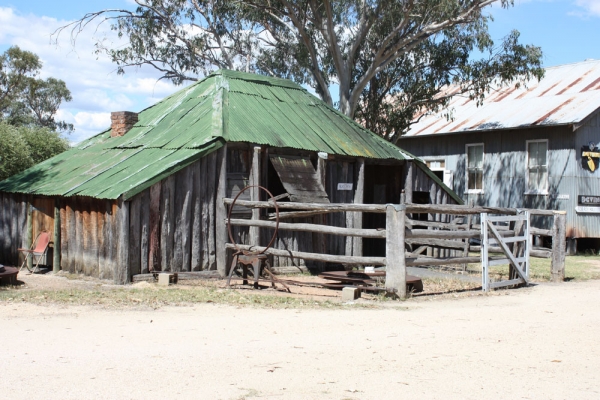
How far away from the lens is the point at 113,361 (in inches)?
256

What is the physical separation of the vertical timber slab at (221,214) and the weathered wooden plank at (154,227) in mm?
1276

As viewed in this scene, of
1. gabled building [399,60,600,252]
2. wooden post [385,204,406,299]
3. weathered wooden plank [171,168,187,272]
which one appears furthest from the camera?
gabled building [399,60,600,252]

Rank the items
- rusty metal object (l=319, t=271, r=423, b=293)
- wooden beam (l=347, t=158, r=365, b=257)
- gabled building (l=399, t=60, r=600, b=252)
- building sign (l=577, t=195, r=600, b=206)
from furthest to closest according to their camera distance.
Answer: gabled building (l=399, t=60, r=600, b=252) < building sign (l=577, t=195, r=600, b=206) < wooden beam (l=347, t=158, r=365, b=257) < rusty metal object (l=319, t=271, r=423, b=293)

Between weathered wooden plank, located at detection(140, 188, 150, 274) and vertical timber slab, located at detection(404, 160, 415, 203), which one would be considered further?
vertical timber slab, located at detection(404, 160, 415, 203)

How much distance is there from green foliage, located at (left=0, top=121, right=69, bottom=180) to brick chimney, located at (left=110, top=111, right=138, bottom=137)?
550 centimetres

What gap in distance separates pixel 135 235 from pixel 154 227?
0.42 metres

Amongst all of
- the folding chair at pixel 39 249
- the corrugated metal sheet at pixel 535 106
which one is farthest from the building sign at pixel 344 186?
the corrugated metal sheet at pixel 535 106

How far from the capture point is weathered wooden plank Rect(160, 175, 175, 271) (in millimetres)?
13242

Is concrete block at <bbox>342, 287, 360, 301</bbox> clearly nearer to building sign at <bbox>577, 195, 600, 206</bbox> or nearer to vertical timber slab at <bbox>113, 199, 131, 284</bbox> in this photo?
vertical timber slab at <bbox>113, 199, 131, 284</bbox>

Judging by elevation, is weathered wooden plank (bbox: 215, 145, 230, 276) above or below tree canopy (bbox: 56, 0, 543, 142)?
below

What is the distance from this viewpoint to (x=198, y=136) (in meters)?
14.2

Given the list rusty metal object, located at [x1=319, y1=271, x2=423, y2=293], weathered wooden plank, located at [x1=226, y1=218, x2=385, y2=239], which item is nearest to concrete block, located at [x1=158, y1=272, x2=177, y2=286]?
weathered wooden plank, located at [x1=226, y1=218, x2=385, y2=239]

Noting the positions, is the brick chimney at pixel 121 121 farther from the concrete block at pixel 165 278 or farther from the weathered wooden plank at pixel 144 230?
the concrete block at pixel 165 278

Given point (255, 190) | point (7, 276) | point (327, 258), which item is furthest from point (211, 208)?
point (7, 276)
